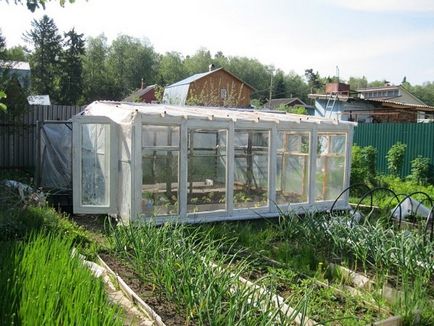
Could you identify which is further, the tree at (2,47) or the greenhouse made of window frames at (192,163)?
the tree at (2,47)

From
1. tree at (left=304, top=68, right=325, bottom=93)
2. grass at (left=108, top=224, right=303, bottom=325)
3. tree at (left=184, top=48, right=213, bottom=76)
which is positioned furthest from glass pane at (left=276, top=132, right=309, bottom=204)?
tree at (left=184, top=48, right=213, bottom=76)

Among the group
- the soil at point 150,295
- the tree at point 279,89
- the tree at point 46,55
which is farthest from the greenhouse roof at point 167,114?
the tree at point 279,89

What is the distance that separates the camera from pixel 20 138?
42.2ft

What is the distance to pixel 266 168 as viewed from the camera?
8422mm

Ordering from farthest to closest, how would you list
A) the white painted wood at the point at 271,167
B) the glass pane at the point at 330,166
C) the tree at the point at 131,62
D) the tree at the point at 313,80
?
A: the tree at the point at 313,80, the tree at the point at 131,62, the glass pane at the point at 330,166, the white painted wood at the point at 271,167

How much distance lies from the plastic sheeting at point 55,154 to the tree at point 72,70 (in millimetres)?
28315

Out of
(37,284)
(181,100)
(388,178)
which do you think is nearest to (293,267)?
(37,284)

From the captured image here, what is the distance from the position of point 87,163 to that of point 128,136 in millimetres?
1036

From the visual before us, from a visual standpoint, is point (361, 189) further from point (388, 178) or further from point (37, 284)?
point (37, 284)

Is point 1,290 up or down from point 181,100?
down

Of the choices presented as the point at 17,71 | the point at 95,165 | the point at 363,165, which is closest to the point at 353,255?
the point at 95,165

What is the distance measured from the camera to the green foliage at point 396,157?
44.8 ft

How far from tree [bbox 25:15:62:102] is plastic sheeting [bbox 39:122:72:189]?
2841cm

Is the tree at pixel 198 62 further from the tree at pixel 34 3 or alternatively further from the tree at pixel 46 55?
the tree at pixel 34 3
